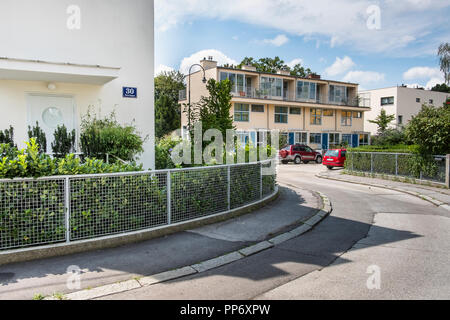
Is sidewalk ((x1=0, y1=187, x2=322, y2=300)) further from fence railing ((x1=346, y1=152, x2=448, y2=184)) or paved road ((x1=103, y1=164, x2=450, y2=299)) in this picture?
fence railing ((x1=346, y1=152, x2=448, y2=184))

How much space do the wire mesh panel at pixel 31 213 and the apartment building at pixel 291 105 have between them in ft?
88.3

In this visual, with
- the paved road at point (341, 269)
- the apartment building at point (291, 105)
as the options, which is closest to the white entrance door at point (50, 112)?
the paved road at point (341, 269)

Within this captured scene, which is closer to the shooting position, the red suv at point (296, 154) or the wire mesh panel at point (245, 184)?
the wire mesh panel at point (245, 184)

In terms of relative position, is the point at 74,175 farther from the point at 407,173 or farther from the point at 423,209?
the point at 407,173

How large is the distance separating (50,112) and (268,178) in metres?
6.33

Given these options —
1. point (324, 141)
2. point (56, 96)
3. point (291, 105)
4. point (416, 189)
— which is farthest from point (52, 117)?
point (324, 141)

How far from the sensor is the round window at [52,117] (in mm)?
8925

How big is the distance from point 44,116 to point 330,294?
8240 mm

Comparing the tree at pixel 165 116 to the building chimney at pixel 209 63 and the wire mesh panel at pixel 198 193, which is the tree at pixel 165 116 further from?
the wire mesh panel at pixel 198 193

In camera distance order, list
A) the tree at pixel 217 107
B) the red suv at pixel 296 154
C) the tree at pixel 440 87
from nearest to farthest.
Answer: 1. the tree at pixel 217 107
2. the red suv at pixel 296 154
3. the tree at pixel 440 87

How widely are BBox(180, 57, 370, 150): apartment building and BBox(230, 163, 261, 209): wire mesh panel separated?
22.6 m

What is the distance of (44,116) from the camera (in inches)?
351

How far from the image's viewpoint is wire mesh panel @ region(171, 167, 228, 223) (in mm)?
6688

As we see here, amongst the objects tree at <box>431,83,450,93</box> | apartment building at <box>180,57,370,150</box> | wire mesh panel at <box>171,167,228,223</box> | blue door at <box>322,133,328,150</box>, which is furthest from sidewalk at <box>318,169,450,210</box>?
tree at <box>431,83,450,93</box>
